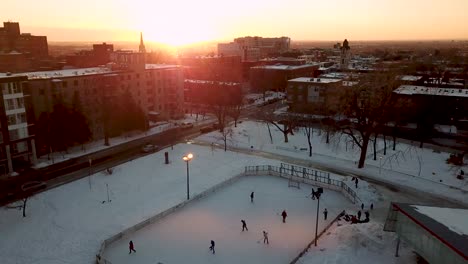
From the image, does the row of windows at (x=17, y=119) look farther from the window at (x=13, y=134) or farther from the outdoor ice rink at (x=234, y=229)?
the outdoor ice rink at (x=234, y=229)

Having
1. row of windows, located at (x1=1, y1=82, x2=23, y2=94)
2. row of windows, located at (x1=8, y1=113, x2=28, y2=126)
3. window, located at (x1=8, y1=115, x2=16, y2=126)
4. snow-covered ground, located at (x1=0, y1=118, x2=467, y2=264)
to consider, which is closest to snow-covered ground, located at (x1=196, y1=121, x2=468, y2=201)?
snow-covered ground, located at (x1=0, y1=118, x2=467, y2=264)

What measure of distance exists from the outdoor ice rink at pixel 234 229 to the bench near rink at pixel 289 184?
0.28m

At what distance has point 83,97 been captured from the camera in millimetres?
55156

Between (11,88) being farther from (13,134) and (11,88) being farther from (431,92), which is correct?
(431,92)

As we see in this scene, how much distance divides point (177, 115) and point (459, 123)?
172ft

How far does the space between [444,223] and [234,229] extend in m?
15.1

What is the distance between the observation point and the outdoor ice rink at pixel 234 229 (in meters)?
25.8

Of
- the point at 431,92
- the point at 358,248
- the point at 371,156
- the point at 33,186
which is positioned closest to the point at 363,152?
the point at 371,156

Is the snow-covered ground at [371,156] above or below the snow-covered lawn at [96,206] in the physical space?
above

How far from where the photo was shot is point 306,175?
40.8 meters

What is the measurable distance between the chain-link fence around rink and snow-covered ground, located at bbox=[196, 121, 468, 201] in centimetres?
508

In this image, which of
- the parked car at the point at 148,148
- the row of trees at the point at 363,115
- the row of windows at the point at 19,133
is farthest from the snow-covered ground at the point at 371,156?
the row of windows at the point at 19,133

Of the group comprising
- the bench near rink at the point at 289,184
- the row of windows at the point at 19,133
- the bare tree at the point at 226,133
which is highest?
the row of windows at the point at 19,133

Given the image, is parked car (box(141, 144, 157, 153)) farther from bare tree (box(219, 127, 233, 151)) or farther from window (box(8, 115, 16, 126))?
window (box(8, 115, 16, 126))
